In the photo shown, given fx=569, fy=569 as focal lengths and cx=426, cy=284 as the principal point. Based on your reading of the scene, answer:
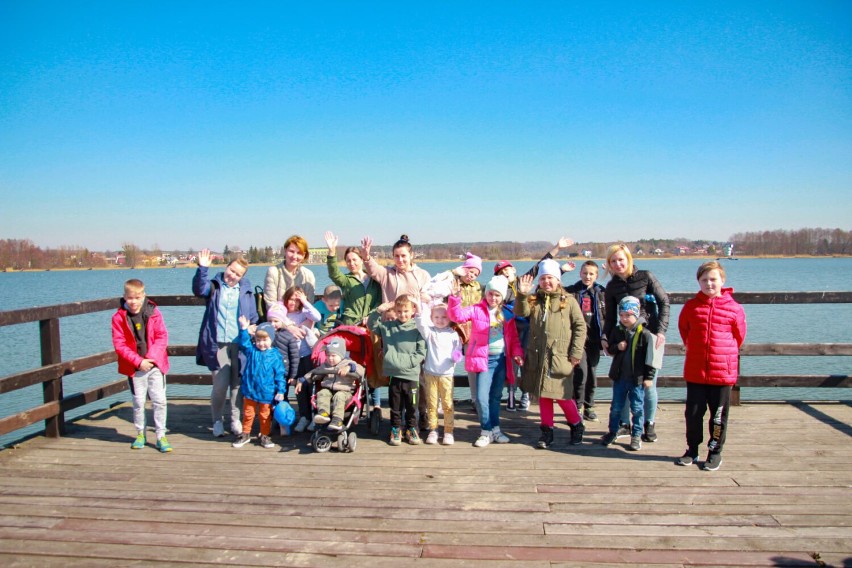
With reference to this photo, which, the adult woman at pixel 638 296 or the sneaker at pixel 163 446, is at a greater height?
the adult woman at pixel 638 296

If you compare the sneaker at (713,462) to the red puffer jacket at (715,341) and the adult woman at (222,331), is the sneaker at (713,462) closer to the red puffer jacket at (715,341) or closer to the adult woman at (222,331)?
the red puffer jacket at (715,341)

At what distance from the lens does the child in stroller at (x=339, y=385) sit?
4.68 meters

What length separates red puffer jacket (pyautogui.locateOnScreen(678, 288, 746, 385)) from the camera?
4242 mm

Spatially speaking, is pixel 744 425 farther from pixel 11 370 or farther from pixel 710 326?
pixel 11 370

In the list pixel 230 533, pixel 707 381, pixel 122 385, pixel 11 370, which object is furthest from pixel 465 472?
pixel 11 370

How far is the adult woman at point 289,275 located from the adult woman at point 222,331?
0.83 ft

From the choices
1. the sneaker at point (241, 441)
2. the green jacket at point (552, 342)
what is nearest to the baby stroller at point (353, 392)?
the sneaker at point (241, 441)

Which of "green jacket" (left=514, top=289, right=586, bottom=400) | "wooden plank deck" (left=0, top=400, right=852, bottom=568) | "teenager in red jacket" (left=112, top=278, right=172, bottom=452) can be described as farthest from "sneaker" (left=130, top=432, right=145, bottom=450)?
"green jacket" (left=514, top=289, right=586, bottom=400)

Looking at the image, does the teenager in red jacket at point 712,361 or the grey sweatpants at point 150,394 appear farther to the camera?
the grey sweatpants at point 150,394

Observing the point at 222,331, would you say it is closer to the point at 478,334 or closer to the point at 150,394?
the point at 150,394

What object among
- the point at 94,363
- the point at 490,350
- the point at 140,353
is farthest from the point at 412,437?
the point at 94,363

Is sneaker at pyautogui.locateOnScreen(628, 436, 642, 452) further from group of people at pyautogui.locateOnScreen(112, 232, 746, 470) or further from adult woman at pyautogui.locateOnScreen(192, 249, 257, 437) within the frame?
adult woman at pyautogui.locateOnScreen(192, 249, 257, 437)

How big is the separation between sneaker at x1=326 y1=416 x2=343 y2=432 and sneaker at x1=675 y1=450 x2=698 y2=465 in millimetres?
2622

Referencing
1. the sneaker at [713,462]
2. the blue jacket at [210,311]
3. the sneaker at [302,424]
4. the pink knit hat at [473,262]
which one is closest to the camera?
the sneaker at [713,462]
